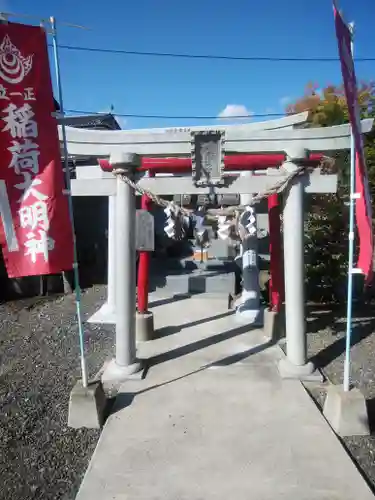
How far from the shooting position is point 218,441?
379 cm

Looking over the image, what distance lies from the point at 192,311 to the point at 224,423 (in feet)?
14.9

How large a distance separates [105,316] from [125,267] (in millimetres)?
3597

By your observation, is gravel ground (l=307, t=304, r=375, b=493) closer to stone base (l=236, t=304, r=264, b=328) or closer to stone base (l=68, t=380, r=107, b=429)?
stone base (l=236, t=304, r=264, b=328)

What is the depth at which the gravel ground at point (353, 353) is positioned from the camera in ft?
12.0

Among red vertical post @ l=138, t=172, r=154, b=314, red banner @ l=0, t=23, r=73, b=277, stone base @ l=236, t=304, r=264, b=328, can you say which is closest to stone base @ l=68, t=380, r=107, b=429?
red banner @ l=0, t=23, r=73, b=277

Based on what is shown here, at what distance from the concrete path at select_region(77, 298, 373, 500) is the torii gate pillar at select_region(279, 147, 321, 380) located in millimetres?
386

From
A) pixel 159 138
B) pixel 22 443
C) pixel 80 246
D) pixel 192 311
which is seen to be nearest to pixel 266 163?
pixel 159 138

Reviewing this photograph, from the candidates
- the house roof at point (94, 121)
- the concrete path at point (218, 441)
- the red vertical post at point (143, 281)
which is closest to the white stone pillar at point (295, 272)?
the concrete path at point (218, 441)

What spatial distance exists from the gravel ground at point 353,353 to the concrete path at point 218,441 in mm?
188

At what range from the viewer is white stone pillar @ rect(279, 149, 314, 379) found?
16.4 ft

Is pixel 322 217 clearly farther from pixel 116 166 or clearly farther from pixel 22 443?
pixel 22 443

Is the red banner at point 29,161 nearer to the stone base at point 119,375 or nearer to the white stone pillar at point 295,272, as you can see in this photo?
the stone base at point 119,375

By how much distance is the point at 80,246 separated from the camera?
13.5m

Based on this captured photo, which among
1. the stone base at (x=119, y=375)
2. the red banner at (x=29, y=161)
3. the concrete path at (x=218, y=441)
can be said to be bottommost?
the concrete path at (x=218, y=441)
